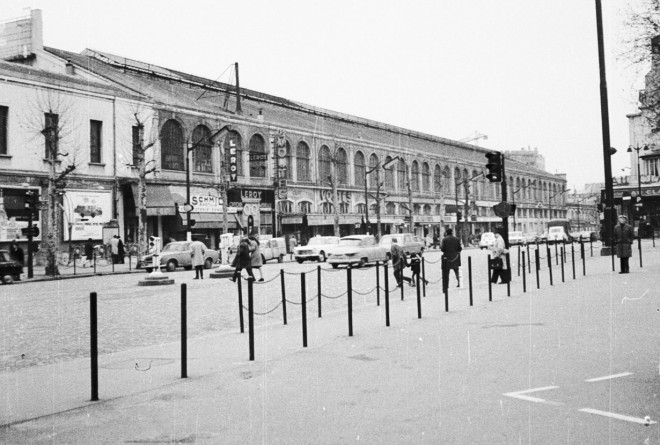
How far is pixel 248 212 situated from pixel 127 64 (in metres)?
14.0

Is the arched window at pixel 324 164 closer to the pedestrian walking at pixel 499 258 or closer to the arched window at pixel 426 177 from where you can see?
the arched window at pixel 426 177

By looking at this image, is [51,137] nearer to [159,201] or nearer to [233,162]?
[159,201]

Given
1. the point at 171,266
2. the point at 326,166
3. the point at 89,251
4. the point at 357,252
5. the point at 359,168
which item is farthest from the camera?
the point at 359,168

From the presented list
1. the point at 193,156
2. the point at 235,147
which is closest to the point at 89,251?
the point at 193,156

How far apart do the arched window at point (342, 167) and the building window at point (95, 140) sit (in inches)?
1022

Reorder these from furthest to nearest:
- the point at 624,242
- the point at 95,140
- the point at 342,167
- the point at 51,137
Answer: the point at 342,167, the point at 95,140, the point at 51,137, the point at 624,242

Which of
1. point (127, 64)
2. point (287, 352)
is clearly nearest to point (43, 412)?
point (287, 352)

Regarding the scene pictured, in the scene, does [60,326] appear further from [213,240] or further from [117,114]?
[213,240]

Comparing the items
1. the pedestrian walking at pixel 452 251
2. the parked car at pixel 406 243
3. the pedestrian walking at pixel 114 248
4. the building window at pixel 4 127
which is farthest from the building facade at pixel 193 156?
the pedestrian walking at pixel 452 251

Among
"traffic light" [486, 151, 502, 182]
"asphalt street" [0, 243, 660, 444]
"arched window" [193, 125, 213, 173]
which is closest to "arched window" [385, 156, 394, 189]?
"arched window" [193, 125, 213, 173]

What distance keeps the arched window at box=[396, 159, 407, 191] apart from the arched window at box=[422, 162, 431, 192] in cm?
448

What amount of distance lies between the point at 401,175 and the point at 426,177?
5814mm

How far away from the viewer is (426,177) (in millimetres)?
76375

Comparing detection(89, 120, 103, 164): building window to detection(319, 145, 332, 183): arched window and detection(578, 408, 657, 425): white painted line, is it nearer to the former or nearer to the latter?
detection(319, 145, 332, 183): arched window
